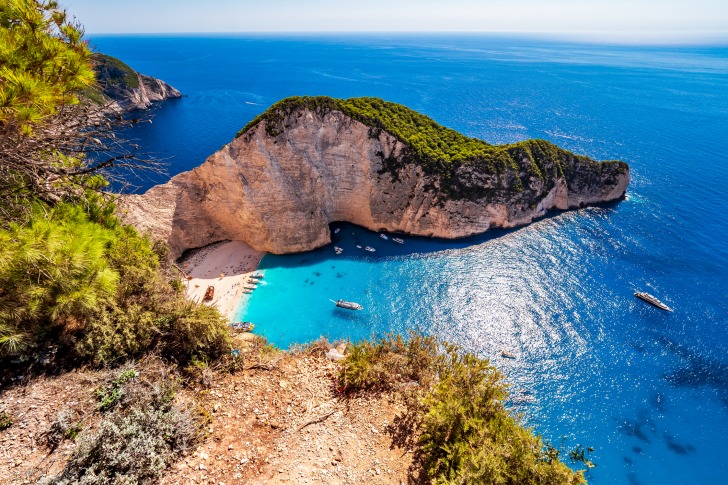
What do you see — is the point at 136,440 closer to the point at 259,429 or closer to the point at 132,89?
the point at 259,429

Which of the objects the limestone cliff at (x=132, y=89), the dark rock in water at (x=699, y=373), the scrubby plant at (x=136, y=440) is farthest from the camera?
the limestone cliff at (x=132, y=89)

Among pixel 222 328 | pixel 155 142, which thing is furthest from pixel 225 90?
pixel 222 328

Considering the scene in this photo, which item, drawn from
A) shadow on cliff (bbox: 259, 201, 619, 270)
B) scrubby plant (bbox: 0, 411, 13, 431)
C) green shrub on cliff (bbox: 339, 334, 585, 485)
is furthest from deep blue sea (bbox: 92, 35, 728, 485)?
scrubby plant (bbox: 0, 411, 13, 431)

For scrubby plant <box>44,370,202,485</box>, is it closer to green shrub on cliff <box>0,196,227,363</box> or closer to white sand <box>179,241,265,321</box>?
green shrub on cliff <box>0,196,227,363</box>

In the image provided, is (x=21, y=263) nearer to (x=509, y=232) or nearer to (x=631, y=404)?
(x=631, y=404)

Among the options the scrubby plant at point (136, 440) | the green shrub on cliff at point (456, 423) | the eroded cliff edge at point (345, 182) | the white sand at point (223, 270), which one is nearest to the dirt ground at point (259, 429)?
the scrubby plant at point (136, 440)

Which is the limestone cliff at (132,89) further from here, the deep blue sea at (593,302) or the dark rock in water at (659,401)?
the dark rock in water at (659,401)
